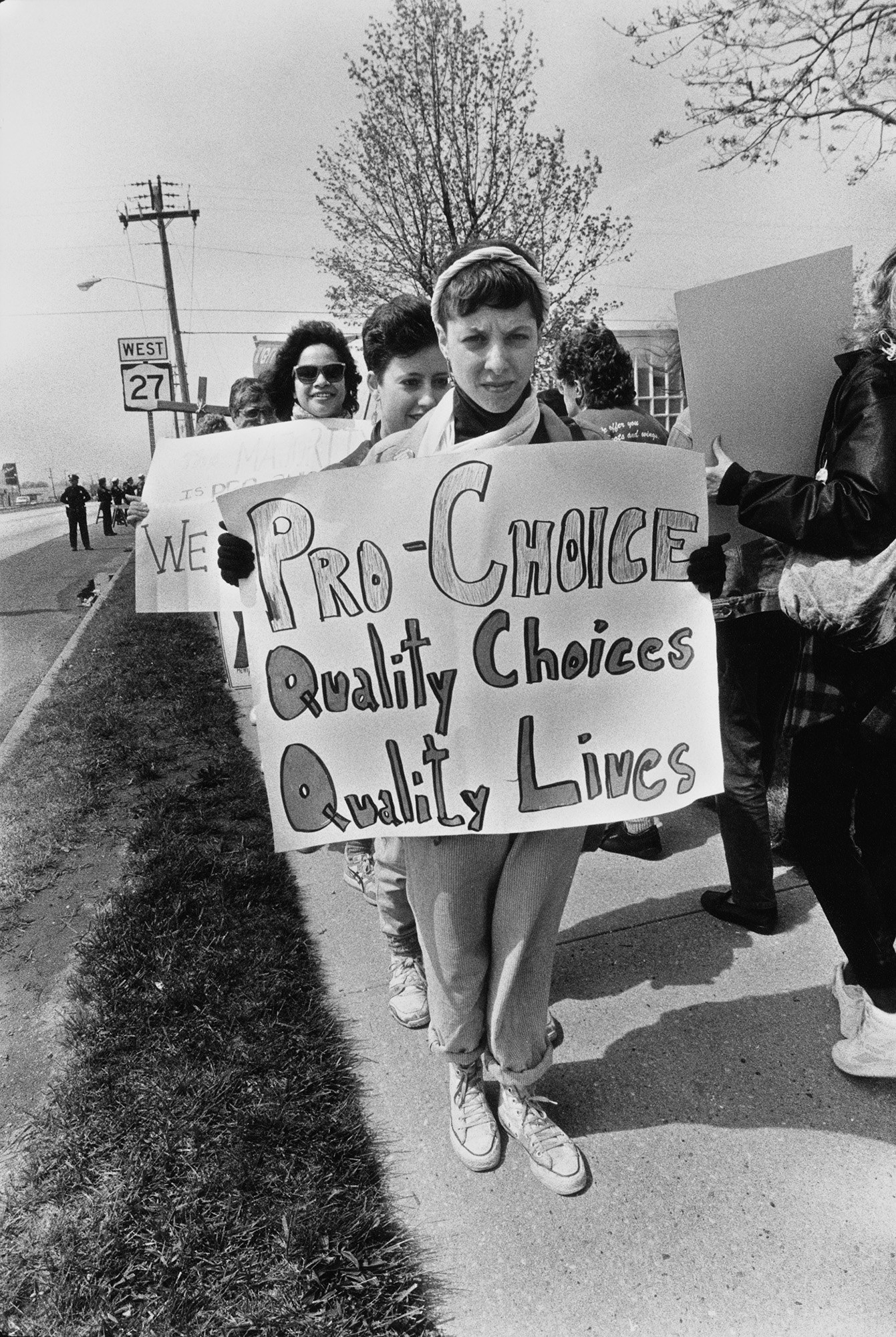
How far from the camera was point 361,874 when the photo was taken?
9.98 feet

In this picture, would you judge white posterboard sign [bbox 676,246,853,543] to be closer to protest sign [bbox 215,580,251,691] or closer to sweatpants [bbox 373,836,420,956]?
sweatpants [bbox 373,836,420,956]

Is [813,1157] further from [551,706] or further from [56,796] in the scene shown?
[56,796]

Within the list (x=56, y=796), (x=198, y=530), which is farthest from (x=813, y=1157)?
(x=56, y=796)

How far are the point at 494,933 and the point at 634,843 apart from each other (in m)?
1.46

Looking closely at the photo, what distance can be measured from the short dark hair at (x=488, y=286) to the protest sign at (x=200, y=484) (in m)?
1.94

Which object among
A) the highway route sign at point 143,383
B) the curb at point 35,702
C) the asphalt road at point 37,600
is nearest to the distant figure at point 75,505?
the asphalt road at point 37,600

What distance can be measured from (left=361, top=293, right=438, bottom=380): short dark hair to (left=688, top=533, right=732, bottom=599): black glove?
3.45ft

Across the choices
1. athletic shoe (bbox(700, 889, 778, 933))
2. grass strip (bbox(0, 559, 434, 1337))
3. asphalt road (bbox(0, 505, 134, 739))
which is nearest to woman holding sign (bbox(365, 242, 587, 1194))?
grass strip (bbox(0, 559, 434, 1337))

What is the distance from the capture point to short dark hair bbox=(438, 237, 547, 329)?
1.61m

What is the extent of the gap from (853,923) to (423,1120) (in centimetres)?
110

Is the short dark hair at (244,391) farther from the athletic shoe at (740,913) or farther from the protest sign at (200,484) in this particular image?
the athletic shoe at (740,913)

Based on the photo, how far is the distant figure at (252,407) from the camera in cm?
451

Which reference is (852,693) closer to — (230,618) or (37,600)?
(230,618)

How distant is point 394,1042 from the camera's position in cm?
227
